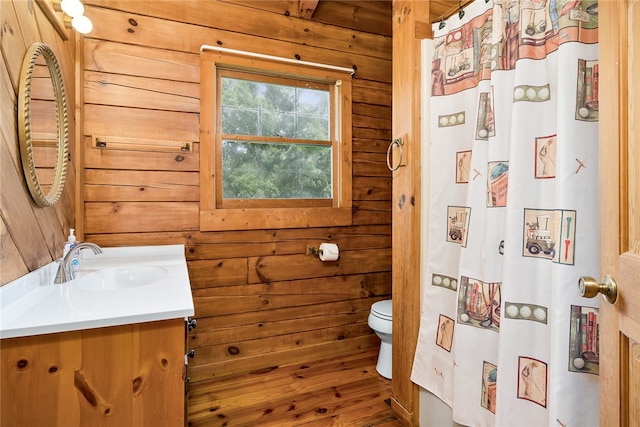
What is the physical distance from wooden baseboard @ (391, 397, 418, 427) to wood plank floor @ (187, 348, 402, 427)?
1.1 inches

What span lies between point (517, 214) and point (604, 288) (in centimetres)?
39

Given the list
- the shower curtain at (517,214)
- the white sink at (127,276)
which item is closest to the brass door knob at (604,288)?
the shower curtain at (517,214)

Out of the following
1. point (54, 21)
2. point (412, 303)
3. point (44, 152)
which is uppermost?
point (54, 21)

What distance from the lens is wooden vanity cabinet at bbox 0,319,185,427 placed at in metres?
0.79

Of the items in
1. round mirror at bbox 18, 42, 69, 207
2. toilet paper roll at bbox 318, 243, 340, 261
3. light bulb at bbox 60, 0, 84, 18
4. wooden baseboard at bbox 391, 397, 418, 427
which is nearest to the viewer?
round mirror at bbox 18, 42, 69, 207

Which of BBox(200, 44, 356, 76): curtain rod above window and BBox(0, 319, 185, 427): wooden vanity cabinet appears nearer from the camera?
BBox(0, 319, 185, 427): wooden vanity cabinet

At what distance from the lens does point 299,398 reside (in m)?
1.78

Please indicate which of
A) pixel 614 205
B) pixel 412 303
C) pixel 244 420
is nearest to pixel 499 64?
pixel 614 205

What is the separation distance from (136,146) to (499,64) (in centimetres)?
180

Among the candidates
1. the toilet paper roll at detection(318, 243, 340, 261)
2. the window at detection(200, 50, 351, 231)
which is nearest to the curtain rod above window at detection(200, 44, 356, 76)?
the window at detection(200, 50, 351, 231)

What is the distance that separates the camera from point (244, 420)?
1604 millimetres

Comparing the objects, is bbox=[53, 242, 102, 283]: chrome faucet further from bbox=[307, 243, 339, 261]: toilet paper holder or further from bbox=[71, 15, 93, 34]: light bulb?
bbox=[307, 243, 339, 261]: toilet paper holder

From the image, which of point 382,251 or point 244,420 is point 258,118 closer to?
point 382,251

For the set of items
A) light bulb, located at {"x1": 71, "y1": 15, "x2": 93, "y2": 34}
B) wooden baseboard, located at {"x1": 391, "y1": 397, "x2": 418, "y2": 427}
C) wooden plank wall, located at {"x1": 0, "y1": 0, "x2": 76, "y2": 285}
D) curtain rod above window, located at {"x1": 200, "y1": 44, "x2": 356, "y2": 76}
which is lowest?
wooden baseboard, located at {"x1": 391, "y1": 397, "x2": 418, "y2": 427}
